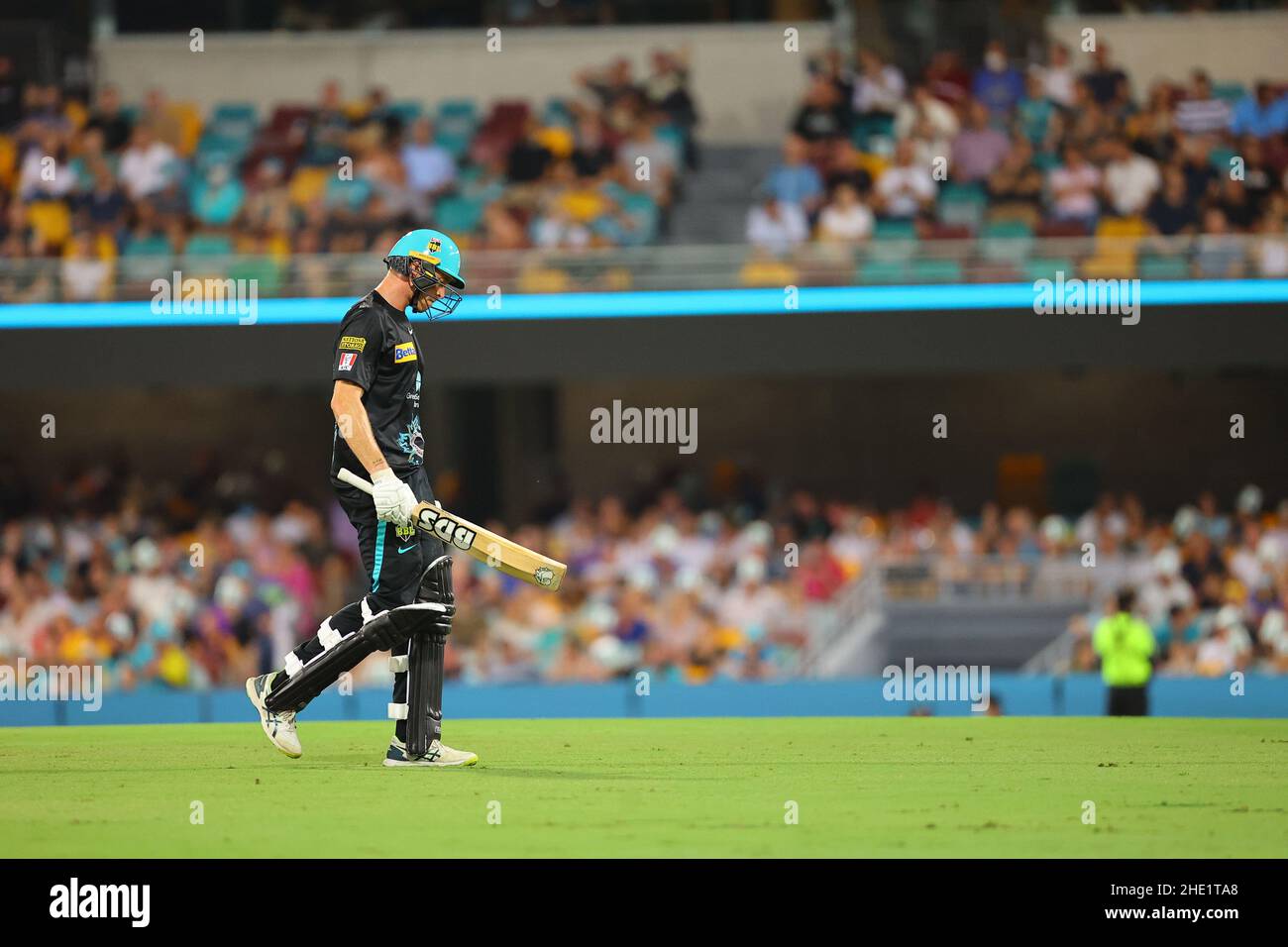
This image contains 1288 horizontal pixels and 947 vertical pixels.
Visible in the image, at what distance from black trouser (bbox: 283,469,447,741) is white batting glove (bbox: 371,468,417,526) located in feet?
0.43

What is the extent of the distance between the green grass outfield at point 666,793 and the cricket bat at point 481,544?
0.91 m

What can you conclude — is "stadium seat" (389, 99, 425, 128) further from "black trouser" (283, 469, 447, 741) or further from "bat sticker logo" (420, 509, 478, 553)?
"bat sticker logo" (420, 509, 478, 553)

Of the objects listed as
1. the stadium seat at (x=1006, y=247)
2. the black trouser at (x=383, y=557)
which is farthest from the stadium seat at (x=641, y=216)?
the black trouser at (x=383, y=557)

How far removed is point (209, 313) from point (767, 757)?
11.5 metres

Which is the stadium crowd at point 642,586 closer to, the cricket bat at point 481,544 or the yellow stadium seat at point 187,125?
the yellow stadium seat at point 187,125

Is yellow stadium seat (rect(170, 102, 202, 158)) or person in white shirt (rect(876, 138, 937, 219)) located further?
yellow stadium seat (rect(170, 102, 202, 158))

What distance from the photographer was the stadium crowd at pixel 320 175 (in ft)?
64.4

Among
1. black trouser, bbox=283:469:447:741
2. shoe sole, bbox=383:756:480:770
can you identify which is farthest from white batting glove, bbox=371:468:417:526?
shoe sole, bbox=383:756:480:770

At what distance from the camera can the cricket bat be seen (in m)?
8.29

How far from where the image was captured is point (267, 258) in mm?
18438

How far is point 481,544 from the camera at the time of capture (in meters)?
8.52

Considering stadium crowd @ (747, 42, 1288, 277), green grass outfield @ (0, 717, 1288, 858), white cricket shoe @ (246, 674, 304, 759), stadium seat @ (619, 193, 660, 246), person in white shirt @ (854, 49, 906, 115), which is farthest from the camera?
person in white shirt @ (854, 49, 906, 115)
